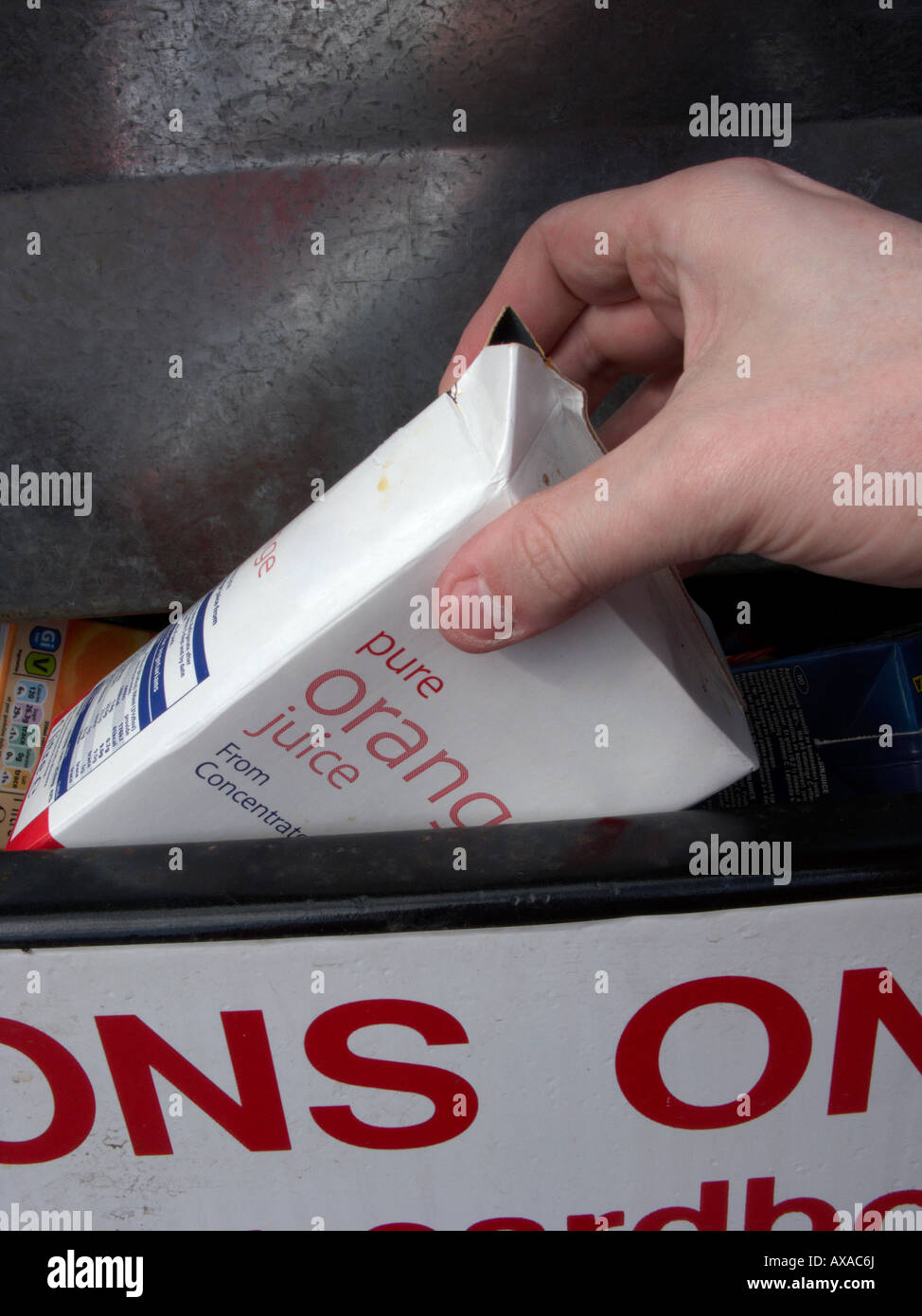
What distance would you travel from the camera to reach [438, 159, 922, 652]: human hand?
0.67m

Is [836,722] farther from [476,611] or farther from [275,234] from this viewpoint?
[275,234]

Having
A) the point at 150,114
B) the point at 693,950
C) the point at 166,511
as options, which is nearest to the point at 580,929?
the point at 693,950

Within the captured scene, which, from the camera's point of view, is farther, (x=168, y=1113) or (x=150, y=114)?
(x=150, y=114)

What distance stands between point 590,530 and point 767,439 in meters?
0.14

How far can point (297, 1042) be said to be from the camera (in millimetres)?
829

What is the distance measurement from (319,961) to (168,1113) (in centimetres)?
22

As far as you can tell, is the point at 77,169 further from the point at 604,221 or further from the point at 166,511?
the point at 604,221

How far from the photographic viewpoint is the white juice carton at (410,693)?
696mm
